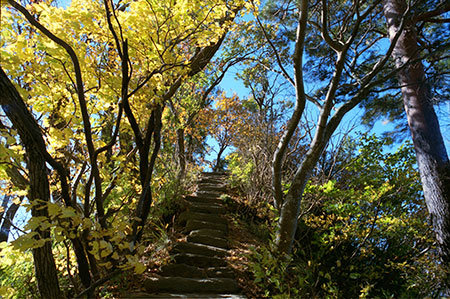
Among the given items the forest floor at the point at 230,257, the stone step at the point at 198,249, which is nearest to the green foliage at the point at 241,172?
the forest floor at the point at 230,257

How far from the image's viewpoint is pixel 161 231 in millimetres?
3680

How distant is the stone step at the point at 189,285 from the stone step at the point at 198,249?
0.58m

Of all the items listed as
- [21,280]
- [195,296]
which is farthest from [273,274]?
[21,280]

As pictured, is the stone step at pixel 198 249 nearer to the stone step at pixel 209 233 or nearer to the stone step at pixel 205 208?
the stone step at pixel 209 233

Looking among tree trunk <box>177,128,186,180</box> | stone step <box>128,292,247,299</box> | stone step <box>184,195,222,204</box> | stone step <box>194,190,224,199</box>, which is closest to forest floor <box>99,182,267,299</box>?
stone step <box>128,292,247,299</box>

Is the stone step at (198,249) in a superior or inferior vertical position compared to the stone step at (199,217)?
inferior

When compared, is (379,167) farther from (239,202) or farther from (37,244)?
(37,244)

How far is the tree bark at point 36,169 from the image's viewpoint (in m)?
1.36

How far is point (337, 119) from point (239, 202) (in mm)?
2731

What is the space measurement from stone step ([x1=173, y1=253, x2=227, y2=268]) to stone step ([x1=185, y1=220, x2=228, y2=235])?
712 mm

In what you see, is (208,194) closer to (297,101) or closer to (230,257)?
(230,257)

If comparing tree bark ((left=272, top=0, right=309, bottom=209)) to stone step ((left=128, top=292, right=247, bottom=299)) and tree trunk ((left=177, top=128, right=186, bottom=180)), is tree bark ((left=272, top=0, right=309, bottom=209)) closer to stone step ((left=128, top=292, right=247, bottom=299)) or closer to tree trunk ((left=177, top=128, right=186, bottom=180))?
stone step ((left=128, top=292, right=247, bottom=299))

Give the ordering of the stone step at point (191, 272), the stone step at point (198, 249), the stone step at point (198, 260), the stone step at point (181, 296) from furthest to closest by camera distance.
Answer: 1. the stone step at point (198, 249)
2. the stone step at point (198, 260)
3. the stone step at point (191, 272)
4. the stone step at point (181, 296)

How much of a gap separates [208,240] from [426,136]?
13.1ft
